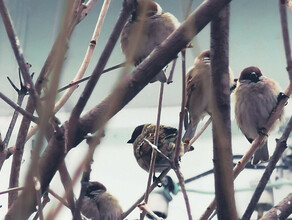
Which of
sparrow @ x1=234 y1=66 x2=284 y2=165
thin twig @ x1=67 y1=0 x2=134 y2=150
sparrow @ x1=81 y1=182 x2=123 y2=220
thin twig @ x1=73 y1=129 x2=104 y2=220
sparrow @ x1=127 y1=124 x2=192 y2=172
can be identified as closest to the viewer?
thin twig @ x1=73 y1=129 x2=104 y2=220

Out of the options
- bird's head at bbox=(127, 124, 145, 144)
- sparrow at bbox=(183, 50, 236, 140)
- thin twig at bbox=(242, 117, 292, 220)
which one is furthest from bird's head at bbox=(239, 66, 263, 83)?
thin twig at bbox=(242, 117, 292, 220)

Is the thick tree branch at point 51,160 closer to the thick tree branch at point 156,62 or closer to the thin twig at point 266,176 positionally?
the thick tree branch at point 156,62

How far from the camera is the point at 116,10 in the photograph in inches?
126

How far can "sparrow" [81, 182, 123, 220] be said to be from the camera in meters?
2.38

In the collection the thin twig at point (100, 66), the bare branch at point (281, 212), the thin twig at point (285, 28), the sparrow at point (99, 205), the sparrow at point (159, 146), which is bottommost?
the sparrow at point (99, 205)

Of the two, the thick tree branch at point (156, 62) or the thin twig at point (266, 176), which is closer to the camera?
the thick tree branch at point (156, 62)

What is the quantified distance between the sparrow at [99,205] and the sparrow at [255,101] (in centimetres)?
64

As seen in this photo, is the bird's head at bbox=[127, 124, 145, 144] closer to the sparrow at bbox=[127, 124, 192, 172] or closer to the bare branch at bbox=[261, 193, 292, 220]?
the sparrow at bbox=[127, 124, 192, 172]

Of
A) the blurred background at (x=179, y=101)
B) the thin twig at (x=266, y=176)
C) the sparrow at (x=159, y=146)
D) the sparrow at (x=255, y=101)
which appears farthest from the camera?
the blurred background at (x=179, y=101)

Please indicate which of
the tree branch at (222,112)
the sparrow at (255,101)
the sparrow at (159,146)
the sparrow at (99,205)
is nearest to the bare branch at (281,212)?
the tree branch at (222,112)

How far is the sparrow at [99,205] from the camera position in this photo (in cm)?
238

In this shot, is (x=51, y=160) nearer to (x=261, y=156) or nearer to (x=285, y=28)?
(x=285, y=28)

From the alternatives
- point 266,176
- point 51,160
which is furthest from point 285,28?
point 51,160

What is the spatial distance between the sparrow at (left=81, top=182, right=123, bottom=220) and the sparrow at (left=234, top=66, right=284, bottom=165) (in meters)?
0.64
